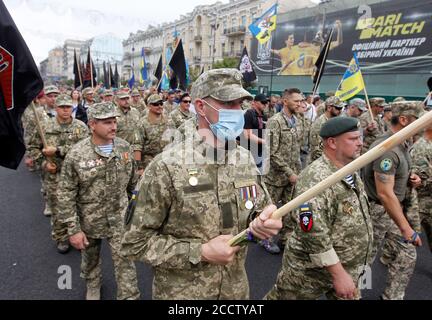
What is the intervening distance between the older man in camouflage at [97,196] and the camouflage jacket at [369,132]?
227 inches

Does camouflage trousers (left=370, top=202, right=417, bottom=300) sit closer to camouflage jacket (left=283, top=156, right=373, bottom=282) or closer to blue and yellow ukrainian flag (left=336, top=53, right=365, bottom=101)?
camouflage jacket (left=283, top=156, right=373, bottom=282)

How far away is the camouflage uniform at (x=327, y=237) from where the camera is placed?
2418 millimetres

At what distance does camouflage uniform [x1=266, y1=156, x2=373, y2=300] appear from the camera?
7.93 feet

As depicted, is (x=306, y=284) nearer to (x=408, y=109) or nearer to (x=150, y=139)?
(x=408, y=109)

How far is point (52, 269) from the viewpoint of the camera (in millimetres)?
4316

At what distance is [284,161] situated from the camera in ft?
16.6

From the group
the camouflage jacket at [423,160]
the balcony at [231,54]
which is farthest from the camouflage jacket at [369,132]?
the balcony at [231,54]

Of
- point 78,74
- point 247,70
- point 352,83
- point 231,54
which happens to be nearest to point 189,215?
point 352,83

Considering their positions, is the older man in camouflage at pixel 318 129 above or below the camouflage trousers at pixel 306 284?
above

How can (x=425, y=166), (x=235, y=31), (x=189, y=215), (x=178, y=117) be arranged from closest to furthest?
(x=189, y=215), (x=425, y=166), (x=178, y=117), (x=235, y=31)

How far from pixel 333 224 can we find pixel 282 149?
2.62 meters

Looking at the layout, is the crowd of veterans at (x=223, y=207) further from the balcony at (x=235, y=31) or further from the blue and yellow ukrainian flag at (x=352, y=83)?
the balcony at (x=235, y=31)

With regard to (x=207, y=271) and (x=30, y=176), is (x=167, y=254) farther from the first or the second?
(x=30, y=176)

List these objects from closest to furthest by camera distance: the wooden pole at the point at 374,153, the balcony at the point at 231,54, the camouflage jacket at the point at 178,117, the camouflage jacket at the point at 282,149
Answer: the wooden pole at the point at 374,153 → the camouflage jacket at the point at 282,149 → the camouflage jacket at the point at 178,117 → the balcony at the point at 231,54
